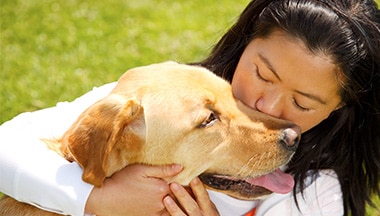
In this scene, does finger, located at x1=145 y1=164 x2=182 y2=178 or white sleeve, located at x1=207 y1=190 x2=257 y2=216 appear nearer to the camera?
finger, located at x1=145 y1=164 x2=182 y2=178

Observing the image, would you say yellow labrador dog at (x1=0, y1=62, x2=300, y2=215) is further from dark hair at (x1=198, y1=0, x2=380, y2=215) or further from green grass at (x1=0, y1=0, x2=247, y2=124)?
green grass at (x1=0, y1=0, x2=247, y2=124)

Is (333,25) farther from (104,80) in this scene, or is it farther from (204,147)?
(104,80)

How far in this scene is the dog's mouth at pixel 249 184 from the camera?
392cm

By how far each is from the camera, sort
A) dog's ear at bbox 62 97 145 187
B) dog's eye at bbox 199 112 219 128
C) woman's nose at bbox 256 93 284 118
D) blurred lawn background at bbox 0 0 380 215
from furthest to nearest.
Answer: blurred lawn background at bbox 0 0 380 215 < woman's nose at bbox 256 93 284 118 < dog's eye at bbox 199 112 219 128 < dog's ear at bbox 62 97 145 187

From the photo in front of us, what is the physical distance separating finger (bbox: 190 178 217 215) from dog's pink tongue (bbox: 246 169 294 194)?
256 mm

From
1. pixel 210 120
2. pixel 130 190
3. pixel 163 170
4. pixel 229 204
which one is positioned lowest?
pixel 229 204

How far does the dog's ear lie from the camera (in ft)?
11.7

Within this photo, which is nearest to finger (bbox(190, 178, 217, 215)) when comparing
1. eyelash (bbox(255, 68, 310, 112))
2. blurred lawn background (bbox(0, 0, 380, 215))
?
eyelash (bbox(255, 68, 310, 112))

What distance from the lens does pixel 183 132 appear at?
3738 mm

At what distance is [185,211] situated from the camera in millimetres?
4031

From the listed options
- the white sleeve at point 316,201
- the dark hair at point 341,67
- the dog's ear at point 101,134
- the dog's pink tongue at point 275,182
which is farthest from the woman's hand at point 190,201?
the dark hair at point 341,67

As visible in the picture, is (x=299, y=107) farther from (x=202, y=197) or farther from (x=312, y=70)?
(x=202, y=197)

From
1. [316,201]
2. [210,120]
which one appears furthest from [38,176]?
[316,201]

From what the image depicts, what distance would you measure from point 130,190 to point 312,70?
1.20 meters
